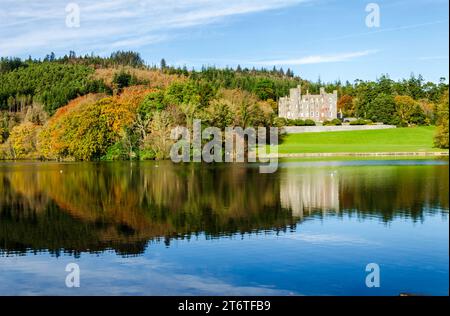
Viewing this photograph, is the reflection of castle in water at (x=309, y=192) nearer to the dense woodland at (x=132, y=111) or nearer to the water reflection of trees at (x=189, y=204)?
the water reflection of trees at (x=189, y=204)

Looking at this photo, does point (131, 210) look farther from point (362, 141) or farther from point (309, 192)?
point (362, 141)

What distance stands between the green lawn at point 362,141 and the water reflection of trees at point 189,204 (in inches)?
1102

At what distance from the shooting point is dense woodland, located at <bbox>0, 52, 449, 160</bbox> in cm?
6550

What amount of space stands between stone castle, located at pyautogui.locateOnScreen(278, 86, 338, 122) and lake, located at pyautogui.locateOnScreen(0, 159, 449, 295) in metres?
80.1

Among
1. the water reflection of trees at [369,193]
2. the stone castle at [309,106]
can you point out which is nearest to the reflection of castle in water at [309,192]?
the water reflection of trees at [369,193]

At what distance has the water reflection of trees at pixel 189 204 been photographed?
65.0 feet

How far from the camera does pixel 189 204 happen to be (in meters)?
26.2

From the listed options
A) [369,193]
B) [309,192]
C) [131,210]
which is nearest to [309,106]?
[309,192]

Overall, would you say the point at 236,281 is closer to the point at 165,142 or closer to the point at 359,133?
the point at 165,142

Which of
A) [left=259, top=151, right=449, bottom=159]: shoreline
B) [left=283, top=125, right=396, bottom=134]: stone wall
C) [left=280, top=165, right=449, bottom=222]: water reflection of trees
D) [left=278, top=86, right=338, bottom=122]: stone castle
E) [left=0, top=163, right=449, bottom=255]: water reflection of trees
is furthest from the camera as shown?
[left=278, top=86, right=338, bottom=122]: stone castle

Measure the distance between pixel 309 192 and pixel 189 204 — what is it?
6238 millimetres

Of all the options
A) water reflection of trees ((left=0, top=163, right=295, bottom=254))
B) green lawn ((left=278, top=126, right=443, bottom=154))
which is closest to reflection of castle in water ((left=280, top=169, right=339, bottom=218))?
water reflection of trees ((left=0, top=163, right=295, bottom=254))

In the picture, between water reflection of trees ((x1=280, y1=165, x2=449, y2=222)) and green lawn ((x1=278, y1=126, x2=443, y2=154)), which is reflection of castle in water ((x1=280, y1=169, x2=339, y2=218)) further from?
green lawn ((x1=278, y1=126, x2=443, y2=154))

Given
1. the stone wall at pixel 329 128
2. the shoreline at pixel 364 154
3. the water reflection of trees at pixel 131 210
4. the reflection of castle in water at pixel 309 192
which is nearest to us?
the water reflection of trees at pixel 131 210
